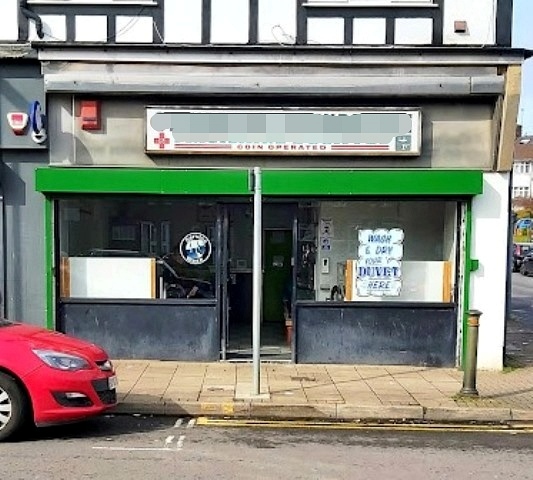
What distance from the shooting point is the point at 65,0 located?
33.8 ft

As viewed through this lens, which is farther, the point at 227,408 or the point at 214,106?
the point at 214,106

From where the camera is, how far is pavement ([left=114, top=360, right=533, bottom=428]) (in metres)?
7.93

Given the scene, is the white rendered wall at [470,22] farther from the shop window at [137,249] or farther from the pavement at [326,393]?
the pavement at [326,393]

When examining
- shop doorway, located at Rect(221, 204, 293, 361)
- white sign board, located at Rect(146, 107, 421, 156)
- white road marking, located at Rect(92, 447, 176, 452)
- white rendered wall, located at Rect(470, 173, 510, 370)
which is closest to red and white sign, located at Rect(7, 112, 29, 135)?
white sign board, located at Rect(146, 107, 421, 156)

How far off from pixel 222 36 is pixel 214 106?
103 centimetres

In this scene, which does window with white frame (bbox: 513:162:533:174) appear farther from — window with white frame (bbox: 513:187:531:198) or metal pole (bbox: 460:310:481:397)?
metal pole (bbox: 460:310:481:397)

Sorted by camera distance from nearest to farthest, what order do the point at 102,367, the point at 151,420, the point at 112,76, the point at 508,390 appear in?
the point at 102,367, the point at 151,420, the point at 508,390, the point at 112,76

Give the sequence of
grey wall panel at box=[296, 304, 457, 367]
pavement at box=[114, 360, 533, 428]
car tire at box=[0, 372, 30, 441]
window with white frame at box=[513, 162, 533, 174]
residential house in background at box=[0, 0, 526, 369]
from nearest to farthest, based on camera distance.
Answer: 1. car tire at box=[0, 372, 30, 441]
2. pavement at box=[114, 360, 533, 428]
3. residential house in background at box=[0, 0, 526, 369]
4. grey wall panel at box=[296, 304, 457, 367]
5. window with white frame at box=[513, 162, 533, 174]

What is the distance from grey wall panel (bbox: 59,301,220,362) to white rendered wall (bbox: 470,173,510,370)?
12.9ft

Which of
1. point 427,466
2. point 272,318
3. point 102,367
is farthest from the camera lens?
point 272,318

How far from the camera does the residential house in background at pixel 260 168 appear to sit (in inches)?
399

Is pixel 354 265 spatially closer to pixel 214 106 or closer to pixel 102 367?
pixel 214 106

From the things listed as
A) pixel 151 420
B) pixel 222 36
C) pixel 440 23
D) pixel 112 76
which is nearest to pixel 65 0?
Result: pixel 112 76

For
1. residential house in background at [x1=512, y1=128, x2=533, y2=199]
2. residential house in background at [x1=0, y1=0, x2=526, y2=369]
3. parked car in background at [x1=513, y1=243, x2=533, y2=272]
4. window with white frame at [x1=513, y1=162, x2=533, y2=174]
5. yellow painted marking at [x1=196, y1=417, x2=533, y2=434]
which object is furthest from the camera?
window with white frame at [x1=513, y1=162, x2=533, y2=174]
